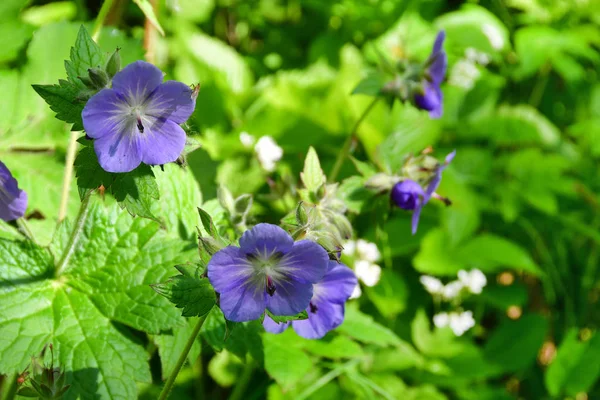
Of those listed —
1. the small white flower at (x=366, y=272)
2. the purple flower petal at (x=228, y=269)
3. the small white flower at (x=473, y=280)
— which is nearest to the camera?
the purple flower petal at (x=228, y=269)

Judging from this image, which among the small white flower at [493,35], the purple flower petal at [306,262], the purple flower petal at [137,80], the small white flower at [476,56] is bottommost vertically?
the small white flower at [476,56]

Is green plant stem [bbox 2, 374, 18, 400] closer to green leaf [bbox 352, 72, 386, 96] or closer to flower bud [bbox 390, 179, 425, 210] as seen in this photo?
flower bud [bbox 390, 179, 425, 210]

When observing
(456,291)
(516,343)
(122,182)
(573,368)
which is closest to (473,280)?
(456,291)

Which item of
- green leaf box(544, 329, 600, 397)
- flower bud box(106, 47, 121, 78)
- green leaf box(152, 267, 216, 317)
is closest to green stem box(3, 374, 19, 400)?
green leaf box(152, 267, 216, 317)

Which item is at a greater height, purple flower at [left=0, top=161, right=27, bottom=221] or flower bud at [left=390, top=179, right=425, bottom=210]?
purple flower at [left=0, top=161, right=27, bottom=221]

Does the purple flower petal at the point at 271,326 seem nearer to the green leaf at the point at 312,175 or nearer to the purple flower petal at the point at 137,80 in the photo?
the green leaf at the point at 312,175

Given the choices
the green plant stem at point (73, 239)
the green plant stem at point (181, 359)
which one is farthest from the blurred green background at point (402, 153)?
the green plant stem at point (181, 359)

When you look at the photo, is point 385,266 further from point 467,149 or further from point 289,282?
point 289,282
